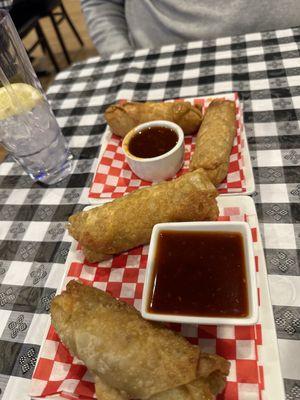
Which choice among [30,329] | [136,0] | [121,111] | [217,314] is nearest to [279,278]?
[217,314]

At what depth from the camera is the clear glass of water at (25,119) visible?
175 centimetres

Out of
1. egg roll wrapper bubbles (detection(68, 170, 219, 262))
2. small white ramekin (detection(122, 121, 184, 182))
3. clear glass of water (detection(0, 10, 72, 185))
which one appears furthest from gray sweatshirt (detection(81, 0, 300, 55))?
egg roll wrapper bubbles (detection(68, 170, 219, 262))

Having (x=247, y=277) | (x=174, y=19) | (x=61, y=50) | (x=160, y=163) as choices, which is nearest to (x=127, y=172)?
(x=160, y=163)

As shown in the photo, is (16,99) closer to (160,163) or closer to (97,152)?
(97,152)

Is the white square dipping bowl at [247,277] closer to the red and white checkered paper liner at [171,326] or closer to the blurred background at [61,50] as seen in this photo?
the red and white checkered paper liner at [171,326]

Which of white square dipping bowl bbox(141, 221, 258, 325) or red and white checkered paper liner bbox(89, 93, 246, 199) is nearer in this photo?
white square dipping bowl bbox(141, 221, 258, 325)

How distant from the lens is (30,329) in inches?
59.3

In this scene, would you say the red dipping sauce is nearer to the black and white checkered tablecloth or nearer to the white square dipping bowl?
the white square dipping bowl

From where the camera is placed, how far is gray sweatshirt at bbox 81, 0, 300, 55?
275 centimetres

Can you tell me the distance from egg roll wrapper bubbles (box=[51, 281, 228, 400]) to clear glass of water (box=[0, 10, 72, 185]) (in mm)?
1000

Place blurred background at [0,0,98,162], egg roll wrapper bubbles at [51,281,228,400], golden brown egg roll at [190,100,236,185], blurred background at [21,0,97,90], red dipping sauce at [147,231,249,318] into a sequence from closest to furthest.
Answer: egg roll wrapper bubbles at [51,281,228,400] → red dipping sauce at [147,231,249,318] → golden brown egg roll at [190,100,236,185] → blurred background at [0,0,98,162] → blurred background at [21,0,97,90]

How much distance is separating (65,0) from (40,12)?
395 cm

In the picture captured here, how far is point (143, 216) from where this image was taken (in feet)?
5.20

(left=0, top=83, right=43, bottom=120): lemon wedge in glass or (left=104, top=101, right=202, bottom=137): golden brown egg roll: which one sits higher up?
(left=0, top=83, right=43, bottom=120): lemon wedge in glass
